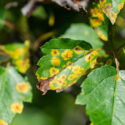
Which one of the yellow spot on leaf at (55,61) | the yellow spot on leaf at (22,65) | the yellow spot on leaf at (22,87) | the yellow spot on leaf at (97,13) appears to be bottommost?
the yellow spot on leaf at (22,87)

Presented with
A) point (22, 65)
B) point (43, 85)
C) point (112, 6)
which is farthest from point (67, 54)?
point (22, 65)

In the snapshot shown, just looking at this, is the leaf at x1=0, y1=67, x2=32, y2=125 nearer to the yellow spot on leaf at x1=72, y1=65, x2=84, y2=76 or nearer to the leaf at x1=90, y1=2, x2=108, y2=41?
the yellow spot on leaf at x1=72, y1=65, x2=84, y2=76

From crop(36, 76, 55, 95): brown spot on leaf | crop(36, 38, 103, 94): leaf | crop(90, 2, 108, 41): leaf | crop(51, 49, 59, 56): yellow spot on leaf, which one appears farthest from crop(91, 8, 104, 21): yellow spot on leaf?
crop(36, 76, 55, 95): brown spot on leaf

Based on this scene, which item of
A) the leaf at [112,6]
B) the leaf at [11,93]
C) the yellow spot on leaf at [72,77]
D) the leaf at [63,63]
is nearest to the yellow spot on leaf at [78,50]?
the leaf at [63,63]

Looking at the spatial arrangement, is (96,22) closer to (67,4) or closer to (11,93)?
(67,4)

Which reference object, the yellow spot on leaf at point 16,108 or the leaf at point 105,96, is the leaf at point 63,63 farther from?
the yellow spot on leaf at point 16,108

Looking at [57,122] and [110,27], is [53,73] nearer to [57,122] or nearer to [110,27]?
[110,27]
